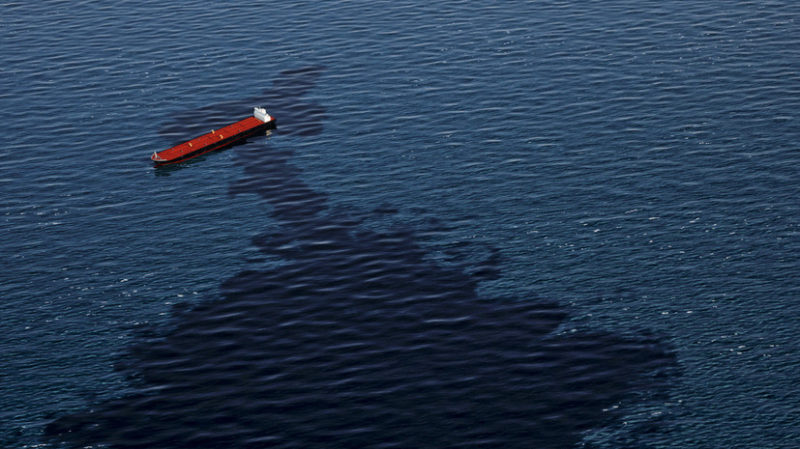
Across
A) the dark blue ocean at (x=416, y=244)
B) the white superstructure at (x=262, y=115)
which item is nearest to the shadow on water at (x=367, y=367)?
the dark blue ocean at (x=416, y=244)

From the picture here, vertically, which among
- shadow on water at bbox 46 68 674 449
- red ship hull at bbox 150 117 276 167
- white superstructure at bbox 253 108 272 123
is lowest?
shadow on water at bbox 46 68 674 449

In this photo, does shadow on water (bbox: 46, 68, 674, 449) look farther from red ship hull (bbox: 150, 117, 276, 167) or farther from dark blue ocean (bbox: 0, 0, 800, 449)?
red ship hull (bbox: 150, 117, 276, 167)

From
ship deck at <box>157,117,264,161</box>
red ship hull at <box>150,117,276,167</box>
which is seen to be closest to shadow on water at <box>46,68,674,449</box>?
red ship hull at <box>150,117,276,167</box>

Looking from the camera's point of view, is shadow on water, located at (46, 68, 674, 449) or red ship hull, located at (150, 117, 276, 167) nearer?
shadow on water, located at (46, 68, 674, 449)

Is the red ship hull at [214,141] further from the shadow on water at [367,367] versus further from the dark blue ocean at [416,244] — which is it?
the shadow on water at [367,367]

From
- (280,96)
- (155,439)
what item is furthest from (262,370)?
(280,96)
